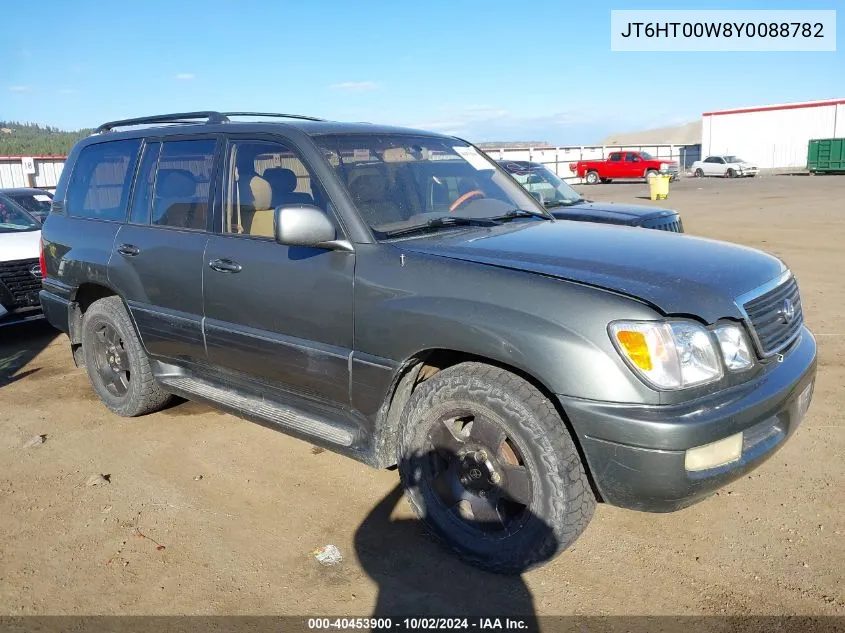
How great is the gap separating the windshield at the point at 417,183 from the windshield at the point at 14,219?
19.2ft

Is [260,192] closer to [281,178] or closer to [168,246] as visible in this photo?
[281,178]

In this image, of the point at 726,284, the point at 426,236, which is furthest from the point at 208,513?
the point at 726,284

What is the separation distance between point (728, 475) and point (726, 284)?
779 millimetres

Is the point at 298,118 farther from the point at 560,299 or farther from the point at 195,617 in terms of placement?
the point at 195,617

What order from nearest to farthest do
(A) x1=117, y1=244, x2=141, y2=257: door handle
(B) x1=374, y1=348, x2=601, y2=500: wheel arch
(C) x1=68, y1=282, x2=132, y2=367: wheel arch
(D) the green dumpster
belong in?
(B) x1=374, y1=348, x2=601, y2=500: wheel arch
(A) x1=117, y1=244, x2=141, y2=257: door handle
(C) x1=68, y1=282, x2=132, y2=367: wheel arch
(D) the green dumpster

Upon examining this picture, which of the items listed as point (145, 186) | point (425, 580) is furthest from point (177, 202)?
point (425, 580)

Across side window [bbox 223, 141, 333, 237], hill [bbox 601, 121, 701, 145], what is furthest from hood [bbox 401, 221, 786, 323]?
hill [bbox 601, 121, 701, 145]

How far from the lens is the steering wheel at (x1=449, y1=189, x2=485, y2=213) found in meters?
3.90

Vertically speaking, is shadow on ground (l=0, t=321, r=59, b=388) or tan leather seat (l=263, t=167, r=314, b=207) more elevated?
tan leather seat (l=263, t=167, r=314, b=207)

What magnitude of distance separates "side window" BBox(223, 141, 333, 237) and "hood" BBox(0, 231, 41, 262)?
427 cm

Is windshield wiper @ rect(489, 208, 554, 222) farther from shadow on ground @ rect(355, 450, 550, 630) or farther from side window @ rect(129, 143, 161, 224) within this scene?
side window @ rect(129, 143, 161, 224)

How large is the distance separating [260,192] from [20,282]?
472cm

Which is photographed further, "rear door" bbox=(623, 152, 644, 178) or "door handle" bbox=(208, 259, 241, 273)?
"rear door" bbox=(623, 152, 644, 178)

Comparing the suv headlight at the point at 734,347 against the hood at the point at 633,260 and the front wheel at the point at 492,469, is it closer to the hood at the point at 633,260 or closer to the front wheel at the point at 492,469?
the hood at the point at 633,260
